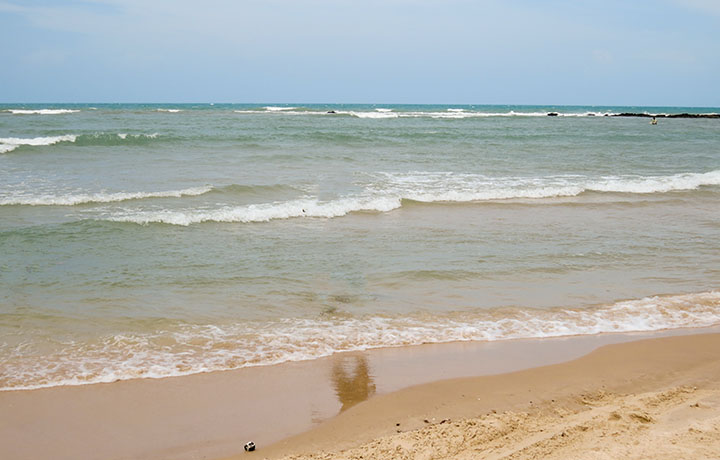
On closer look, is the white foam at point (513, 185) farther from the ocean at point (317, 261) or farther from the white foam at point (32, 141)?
the white foam at point (32, 141)

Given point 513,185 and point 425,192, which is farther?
point 513,185

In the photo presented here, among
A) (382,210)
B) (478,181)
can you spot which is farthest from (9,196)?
(478,181)

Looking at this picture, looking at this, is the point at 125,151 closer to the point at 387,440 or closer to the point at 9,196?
the point at 9,196

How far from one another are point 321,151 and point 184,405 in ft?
66.2

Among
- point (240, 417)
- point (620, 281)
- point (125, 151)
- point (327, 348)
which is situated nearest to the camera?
point (240, 417)

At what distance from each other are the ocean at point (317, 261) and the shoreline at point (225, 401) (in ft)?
0.91

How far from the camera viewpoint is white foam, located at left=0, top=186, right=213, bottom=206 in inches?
509

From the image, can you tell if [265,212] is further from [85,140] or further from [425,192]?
[85,140]

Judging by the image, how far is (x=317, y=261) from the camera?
29.8 ft

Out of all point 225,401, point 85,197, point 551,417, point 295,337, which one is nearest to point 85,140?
point 85,197

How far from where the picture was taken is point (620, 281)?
27.2 feet

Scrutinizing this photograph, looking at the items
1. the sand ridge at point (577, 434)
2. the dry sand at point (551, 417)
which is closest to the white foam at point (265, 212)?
the dry sand at point (551, 417)

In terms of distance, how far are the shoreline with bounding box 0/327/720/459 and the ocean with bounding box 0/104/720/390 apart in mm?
276

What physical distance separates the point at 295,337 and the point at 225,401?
1.47 metres
